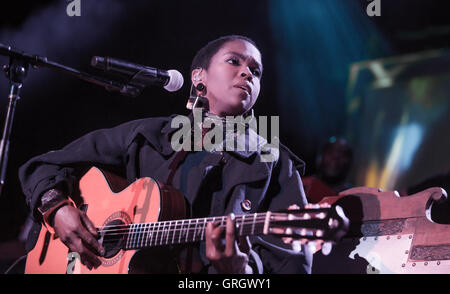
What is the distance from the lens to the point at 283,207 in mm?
2439

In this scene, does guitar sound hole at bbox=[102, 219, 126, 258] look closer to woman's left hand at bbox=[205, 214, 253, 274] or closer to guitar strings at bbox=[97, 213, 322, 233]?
guitar strings at bbox=[97, 213, 322, 233]

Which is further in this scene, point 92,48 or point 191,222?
point 92,48

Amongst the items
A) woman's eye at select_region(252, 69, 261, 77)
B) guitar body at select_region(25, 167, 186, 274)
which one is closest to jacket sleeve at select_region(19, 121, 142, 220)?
guitar body at select_region(25, 167, 186, 274)

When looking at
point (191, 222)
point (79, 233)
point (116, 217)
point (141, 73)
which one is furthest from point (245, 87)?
point (79, 233)

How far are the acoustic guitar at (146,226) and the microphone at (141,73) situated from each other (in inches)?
20.1

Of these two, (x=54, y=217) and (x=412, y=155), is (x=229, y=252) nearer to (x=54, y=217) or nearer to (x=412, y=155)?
(x=54, y=217)

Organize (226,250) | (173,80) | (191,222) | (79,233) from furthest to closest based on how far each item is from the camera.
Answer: (79,233)
(173,80)
(191,222)
(226,250)

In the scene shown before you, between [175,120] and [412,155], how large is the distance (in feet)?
14.7

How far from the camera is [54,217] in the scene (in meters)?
2.55

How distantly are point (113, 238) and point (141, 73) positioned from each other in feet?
2.91

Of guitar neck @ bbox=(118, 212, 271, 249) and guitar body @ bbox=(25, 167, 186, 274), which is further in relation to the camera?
guitar body @ bbox=(25, 167, 186, 274)

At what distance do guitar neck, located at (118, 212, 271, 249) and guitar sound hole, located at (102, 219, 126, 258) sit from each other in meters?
0.05

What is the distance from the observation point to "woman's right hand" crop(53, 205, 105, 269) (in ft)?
7.77

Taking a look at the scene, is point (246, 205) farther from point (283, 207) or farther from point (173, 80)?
point (173, 80)
